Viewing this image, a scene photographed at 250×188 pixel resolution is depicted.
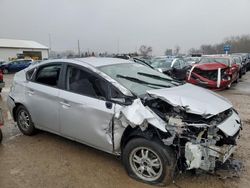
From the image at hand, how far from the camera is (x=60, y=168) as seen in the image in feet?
12.9

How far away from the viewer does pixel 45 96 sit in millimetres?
4586

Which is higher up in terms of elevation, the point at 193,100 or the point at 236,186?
the point at 193,100

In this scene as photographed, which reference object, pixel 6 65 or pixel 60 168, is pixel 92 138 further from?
pixel 6 65

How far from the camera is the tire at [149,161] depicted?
3248 millimetres

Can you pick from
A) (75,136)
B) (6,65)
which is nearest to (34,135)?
(75,136)

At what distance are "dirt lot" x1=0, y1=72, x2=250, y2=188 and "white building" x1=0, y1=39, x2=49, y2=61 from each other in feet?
166

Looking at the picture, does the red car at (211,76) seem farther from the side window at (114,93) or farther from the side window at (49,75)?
the side window at (114,93)

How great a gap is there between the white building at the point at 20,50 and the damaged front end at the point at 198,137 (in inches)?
2082

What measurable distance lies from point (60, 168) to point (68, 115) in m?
0.81

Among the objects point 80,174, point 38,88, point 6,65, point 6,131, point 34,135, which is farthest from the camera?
point 6,65

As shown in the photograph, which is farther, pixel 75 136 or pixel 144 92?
pixel 75 136

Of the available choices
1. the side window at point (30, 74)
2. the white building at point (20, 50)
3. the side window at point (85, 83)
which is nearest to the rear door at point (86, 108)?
the side window at point (85, 83)

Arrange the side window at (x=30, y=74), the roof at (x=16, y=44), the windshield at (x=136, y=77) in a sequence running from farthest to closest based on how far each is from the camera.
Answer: the roof at (x=16, y=44), the side window at (x=30, y=74), the windshield at (x=136, y=77)

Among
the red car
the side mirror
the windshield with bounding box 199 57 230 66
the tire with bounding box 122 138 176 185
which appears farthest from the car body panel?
the windshield with bounding box 199 57 230 66
